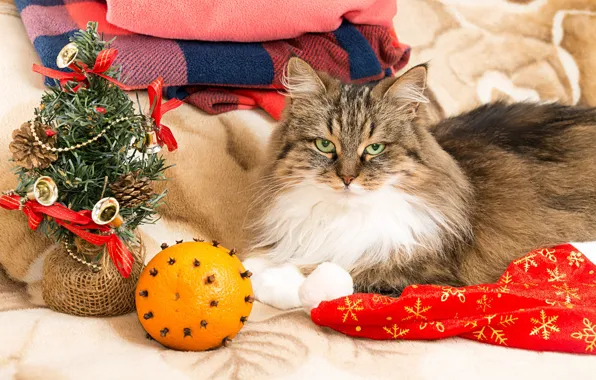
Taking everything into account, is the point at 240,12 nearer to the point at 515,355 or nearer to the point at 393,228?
the point at 393,228

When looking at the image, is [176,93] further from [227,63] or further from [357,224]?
[357,224]

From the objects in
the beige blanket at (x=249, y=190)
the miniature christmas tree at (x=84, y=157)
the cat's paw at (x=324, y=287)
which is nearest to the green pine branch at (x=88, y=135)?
the miniature christmas tree at (x=84, y=157)

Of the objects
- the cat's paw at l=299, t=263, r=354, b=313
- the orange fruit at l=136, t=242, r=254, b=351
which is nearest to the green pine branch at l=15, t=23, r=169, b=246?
the orange fruit at l=136, t=242, r=254, b=351

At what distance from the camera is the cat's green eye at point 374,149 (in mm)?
1623

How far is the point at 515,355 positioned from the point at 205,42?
1.25 metres

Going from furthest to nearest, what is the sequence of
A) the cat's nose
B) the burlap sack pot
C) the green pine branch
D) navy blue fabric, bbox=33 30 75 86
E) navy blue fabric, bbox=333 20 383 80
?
navy blue fabric, bbox=333 20 383 80
navy blue fabric, bbox=33 30 75 86
the cat's nose
the burlap sack pot
the green pine branch

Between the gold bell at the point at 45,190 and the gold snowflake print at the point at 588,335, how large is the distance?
3.56 feet

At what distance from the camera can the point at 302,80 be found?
5.53 ft

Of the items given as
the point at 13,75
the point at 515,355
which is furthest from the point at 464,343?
the point at 13,75

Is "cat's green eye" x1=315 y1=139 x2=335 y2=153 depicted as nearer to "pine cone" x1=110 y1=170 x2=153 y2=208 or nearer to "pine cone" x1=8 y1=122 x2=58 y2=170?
"pine cone" x1=110 y1=170 x2=153 y2=208

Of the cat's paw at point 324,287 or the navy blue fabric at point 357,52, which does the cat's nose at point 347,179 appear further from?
the navy blue fabric at point 357,52

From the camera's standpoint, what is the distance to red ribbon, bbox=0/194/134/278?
4.37ft

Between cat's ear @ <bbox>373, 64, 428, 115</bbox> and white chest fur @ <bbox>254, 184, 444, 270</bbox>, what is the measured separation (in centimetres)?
22

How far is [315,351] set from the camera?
132 cm
